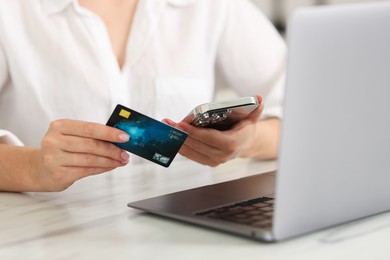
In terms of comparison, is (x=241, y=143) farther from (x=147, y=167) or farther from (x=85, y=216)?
(x=85, y=216)

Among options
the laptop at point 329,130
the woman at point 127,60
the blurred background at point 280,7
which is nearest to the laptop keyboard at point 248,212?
the laptop at point 329,130

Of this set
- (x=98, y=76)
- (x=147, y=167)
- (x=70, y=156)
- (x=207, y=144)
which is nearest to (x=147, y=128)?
(x=70, y=156)

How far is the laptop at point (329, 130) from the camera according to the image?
823 millimetres

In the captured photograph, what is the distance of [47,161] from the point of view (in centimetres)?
117

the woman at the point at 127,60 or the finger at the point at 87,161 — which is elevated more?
the woman at the point at 127,60

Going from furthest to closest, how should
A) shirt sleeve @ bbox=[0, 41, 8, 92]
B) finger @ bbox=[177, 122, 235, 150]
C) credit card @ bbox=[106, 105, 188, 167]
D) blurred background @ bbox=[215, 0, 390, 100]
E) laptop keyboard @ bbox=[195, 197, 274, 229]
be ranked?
blurred background @ bbox=[215, 0, 390, 100] → shirt sleeve @ bbox=[0, 41, 8, 92] → finger @ bbox=[177, 122, 235, 150] → credit card @ bbox=[106, 105, 188, 167] → laptop keyboard @ bbox=[195, 197, 274, 229]

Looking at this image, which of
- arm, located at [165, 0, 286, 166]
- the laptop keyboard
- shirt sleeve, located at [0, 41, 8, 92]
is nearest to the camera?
the laptop keyboard

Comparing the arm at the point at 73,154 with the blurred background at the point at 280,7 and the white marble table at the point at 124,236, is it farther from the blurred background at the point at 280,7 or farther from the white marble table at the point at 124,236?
the blurred background at the point at 280,7

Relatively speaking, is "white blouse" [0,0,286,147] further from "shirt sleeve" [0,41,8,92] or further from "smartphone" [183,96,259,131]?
"smartphone" [183,96,259,131]

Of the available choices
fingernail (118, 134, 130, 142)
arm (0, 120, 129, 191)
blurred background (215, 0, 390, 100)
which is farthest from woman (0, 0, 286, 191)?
blurred background (215, 0, 390, 100)

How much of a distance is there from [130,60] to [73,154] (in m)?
0.63

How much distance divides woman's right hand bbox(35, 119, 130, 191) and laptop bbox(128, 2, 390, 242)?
0.57 feet

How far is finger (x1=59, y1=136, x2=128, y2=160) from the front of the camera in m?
1.13

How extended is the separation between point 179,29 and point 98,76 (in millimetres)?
246
